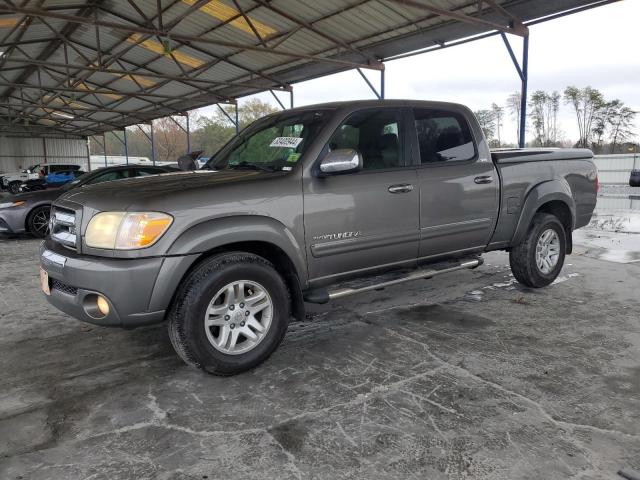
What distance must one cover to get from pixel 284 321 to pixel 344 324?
1.02 meters

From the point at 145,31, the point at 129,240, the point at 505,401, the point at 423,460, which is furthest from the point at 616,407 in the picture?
the point at 145,31

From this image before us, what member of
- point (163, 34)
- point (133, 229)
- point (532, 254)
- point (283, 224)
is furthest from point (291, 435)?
point (163, 34)

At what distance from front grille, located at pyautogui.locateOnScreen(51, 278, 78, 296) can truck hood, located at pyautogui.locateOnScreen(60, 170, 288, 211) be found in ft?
1.72

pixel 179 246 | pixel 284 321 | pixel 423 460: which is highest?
pixel 179 246

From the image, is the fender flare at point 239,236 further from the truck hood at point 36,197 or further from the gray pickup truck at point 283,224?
the truck hood at point 36,197

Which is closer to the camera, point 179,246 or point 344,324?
point 179,246

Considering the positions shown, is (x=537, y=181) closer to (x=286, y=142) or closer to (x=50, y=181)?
(x=286, y=142)

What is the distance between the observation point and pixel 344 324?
13.8ft

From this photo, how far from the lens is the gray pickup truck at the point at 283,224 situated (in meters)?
2.87

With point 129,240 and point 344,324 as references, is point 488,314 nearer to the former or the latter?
point 344,324

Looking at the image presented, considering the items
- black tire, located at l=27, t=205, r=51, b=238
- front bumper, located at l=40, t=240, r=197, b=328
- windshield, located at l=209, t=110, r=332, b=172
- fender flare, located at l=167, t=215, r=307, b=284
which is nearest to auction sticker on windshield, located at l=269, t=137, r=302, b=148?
windshield, located at l=209, t=110, r=332, b=172

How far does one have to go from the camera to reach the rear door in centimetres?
400

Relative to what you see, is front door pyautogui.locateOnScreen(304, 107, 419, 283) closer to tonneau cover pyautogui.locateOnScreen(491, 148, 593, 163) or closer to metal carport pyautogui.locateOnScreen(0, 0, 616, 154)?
tonneau cover pyautogui.locateOnScreen(491, 148, 593, 163)

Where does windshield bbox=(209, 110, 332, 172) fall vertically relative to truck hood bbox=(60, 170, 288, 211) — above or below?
above
